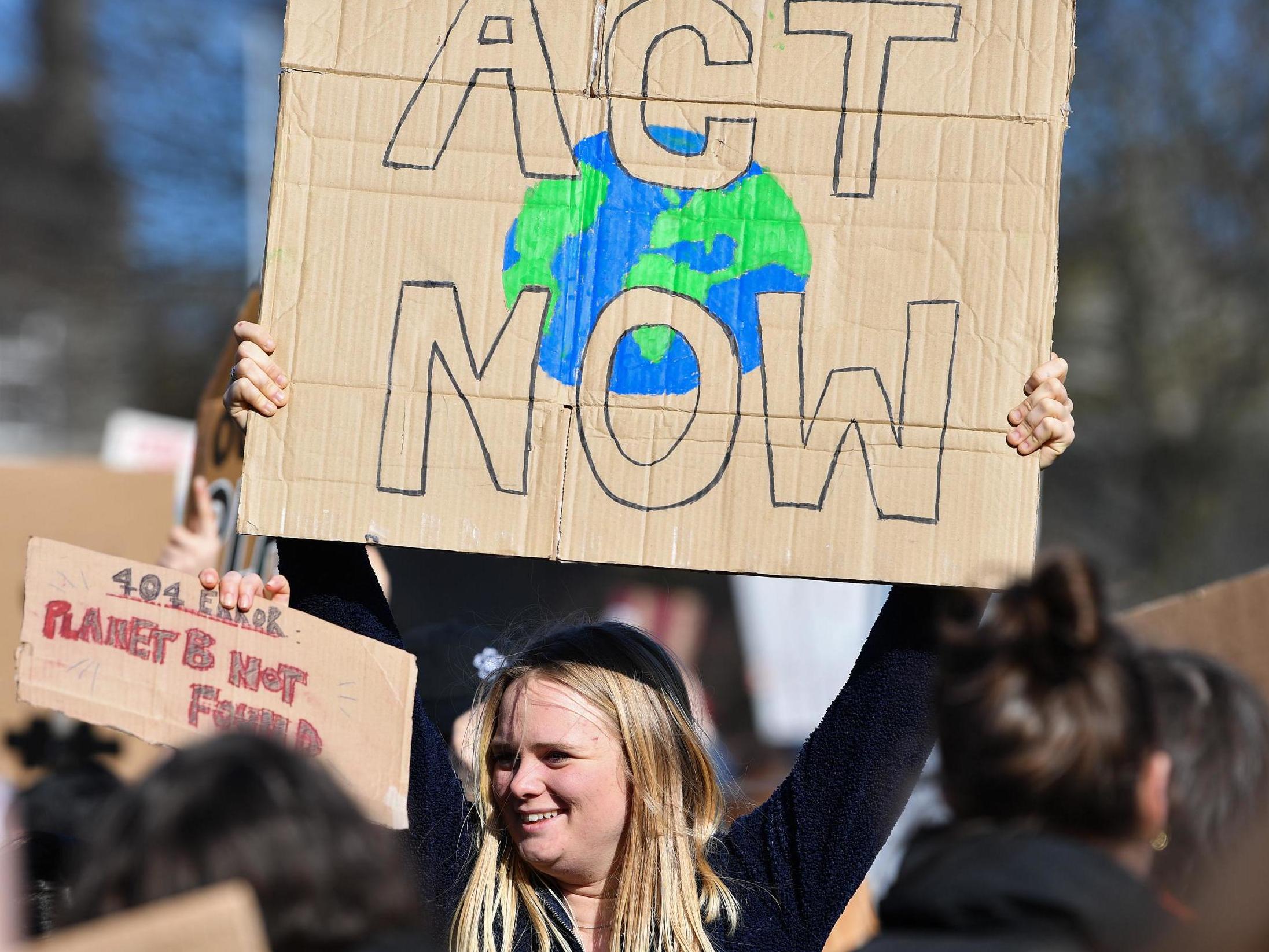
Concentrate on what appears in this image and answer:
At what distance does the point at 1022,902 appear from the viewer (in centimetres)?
118

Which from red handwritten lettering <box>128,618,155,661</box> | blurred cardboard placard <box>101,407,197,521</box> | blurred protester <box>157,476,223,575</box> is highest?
blurred cardboard placard <box>101,407,197,521</box>

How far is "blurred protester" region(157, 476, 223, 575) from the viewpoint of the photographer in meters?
2.87

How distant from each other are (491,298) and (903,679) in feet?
2.39

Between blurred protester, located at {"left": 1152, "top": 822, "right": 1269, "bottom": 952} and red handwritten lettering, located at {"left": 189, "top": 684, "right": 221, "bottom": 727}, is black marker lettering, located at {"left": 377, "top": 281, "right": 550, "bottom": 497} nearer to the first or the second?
red handwritten lettering, located at {"left": 189, "top": 684, "right": 221, "bottom": 727}

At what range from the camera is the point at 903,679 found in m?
1.87

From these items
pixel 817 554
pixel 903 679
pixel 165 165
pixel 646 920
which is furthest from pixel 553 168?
pixel 165 165

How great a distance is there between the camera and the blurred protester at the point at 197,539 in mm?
2867

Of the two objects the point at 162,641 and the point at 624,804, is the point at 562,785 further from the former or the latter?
the point at 162,641

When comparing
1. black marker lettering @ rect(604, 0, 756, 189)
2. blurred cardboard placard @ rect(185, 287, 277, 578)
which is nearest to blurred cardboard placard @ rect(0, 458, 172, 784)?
blurred cardboard placard @ rect(185, 287, 277, 578)

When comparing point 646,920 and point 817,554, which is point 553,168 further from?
point 646,920

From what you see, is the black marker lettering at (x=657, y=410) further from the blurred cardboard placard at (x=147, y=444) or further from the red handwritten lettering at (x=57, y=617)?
the blurred cardboard placard at (x=147, y=444)

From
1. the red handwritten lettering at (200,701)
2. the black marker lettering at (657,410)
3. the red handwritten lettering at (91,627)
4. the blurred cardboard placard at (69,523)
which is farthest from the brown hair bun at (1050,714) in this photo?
the blurred cardboard placard at (69,523)

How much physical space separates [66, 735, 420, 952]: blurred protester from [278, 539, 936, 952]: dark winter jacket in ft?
2.19

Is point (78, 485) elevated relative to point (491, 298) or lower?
lower
